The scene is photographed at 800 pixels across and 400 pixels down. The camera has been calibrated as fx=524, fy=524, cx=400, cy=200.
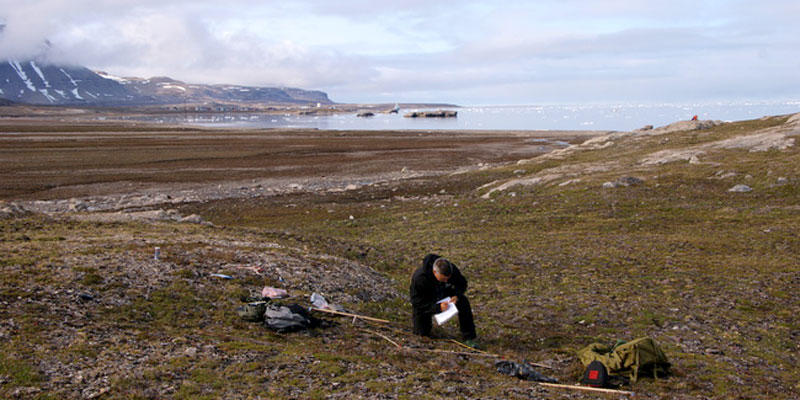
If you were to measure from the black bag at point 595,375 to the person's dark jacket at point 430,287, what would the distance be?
327 cm

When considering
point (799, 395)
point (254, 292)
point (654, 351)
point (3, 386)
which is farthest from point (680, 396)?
point (3, 386)

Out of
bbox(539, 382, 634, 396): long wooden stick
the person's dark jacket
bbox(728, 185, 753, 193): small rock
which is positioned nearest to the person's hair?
the person's dark jacket

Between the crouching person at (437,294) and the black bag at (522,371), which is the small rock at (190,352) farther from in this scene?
the black bag at (522,371)

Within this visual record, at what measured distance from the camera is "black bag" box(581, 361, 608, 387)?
9672 millimetres

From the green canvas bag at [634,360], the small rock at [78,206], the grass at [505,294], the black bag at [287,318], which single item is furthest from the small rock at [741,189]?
the small rock at [78,206]

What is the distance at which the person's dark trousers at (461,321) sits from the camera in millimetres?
12133

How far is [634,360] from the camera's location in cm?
1009

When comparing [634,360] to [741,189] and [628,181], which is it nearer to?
[741,189]

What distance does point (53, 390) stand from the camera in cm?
831

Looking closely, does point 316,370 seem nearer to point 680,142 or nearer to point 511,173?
point 511,173

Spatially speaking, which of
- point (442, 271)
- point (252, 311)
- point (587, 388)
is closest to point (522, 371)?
point (587, 388)

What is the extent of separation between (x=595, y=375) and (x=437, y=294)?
3.94m

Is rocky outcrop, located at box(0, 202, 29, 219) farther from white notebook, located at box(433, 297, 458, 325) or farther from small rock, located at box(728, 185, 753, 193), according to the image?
small rock, located at box(728, 185, 753, 193)

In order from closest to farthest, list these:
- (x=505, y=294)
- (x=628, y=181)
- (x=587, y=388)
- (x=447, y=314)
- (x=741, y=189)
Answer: (x=587, y=388), (x=447, y=314), (x=505, y=294), (x=741, y=189), (x=628, y=181)
